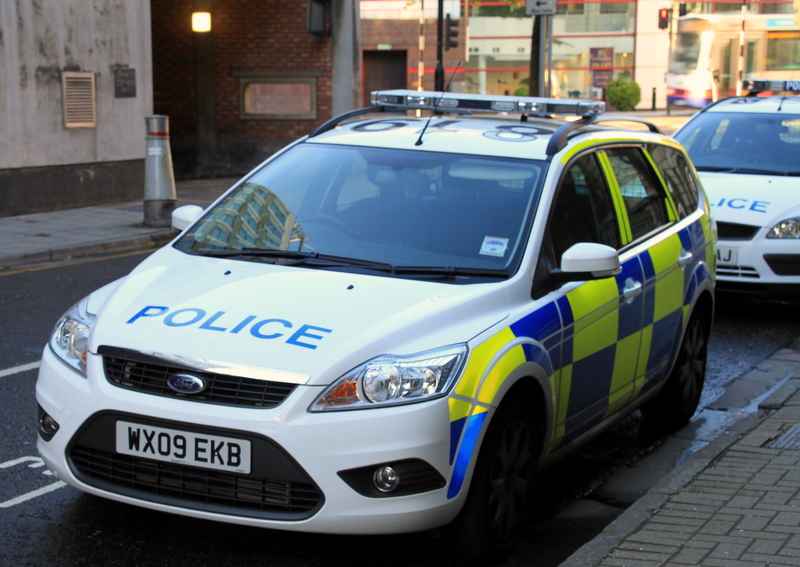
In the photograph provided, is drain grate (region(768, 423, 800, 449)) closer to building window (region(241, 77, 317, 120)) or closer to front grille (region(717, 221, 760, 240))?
front grille (region(717, 221, 760, 240))

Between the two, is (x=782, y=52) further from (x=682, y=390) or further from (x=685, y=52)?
(x=682, y=390)

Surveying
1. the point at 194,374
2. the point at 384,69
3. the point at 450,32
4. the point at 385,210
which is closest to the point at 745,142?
the point at 385,210

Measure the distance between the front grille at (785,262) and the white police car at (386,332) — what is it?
3.54 metres

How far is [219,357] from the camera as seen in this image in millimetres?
4199

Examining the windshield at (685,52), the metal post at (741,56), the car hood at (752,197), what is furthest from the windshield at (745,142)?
the windshield at (685,52)

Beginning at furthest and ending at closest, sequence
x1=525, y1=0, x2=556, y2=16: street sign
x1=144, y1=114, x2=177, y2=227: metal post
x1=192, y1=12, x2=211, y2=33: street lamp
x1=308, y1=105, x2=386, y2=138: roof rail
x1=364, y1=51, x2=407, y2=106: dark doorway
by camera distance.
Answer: x1=364, y1=51, x2=407, y2=106: dark doorway
x1=192, y1=12, x2=211, y2=33: street lamp
x1=525, y1=0, x2=556, y2=16: street sign
x1=144, y1=114, x2=177, y2=227: metal post
x1=308, y1=105, x2=386, y2=138: roof rail

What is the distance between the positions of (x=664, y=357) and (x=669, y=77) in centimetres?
3658

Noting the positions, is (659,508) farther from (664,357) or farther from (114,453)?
(114,453)

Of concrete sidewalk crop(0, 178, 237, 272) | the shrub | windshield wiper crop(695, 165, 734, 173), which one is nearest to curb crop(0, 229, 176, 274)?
concrete sidewalk crop(0, 178, 237, 272)

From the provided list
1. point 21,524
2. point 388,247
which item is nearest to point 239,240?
point 388,247

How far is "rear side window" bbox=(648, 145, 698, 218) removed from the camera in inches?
261

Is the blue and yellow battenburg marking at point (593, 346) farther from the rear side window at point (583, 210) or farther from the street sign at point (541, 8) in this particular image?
the street sign at point (541, 8)

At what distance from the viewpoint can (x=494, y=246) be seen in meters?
5.08

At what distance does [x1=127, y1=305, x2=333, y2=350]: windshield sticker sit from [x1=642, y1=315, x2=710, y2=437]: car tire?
2.83 m
